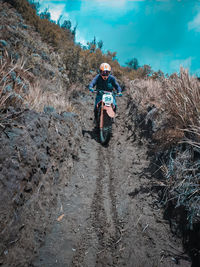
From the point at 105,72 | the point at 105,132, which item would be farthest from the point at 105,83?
the point at 105,132

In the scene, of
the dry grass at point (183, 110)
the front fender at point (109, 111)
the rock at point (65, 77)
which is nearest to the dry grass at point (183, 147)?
the dry grass at point (183, 110)

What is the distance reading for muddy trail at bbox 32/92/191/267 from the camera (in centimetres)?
158

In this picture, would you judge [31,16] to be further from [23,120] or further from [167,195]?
[167,195]

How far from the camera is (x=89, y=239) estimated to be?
1.75 meters

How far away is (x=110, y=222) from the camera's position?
197cm

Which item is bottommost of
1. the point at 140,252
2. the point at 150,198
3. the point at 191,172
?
the point at 140,252

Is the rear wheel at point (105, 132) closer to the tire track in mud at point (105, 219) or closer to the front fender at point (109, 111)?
the front fender at point (109, 111)

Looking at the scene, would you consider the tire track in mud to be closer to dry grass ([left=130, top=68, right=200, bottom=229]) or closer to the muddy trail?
the muddy trail

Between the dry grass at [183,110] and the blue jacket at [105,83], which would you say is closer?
the dry grass at [183,110]

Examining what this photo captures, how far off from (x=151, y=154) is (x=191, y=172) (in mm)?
1064

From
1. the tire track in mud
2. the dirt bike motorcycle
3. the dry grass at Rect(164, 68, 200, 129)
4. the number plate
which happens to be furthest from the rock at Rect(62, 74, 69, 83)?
the tire track in mud

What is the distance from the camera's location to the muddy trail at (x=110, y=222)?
1584 millimetres

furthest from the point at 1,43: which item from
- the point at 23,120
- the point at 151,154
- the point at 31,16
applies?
the point at 31,16

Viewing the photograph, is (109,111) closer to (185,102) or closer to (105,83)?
(105,83)
